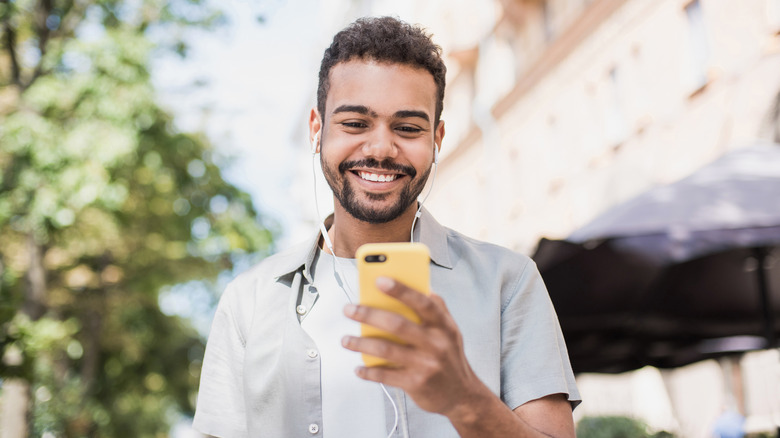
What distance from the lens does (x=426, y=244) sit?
6.82 ft

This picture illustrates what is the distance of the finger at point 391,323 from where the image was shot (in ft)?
4.26

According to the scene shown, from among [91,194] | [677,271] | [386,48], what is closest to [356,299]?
[386,48]

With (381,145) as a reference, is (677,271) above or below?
above

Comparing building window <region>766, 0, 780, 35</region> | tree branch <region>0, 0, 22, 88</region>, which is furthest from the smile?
tree branch <region>0, 0, 22, 88</region>

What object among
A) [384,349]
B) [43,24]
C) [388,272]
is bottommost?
[384,349]

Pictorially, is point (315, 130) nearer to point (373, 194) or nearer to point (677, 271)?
point (373, 194)

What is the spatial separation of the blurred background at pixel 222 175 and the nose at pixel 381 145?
3069mm

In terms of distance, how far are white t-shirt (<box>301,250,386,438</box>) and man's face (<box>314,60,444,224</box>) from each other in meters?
0.26

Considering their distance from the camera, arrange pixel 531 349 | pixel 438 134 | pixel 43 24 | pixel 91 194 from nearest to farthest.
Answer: pixel 531 349, pixel 438 134, pixel 91 194, pixel 43 24

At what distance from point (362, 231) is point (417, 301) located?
2.84ft

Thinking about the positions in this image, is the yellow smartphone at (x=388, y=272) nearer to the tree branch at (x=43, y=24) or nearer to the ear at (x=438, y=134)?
the ear at (x=438, y=134)

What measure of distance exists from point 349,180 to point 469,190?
2359cm

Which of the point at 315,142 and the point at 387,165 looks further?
the point at 315,142

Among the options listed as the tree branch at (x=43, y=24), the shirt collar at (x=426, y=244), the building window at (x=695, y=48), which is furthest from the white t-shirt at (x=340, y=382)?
the building window at (x=695, y=48)
